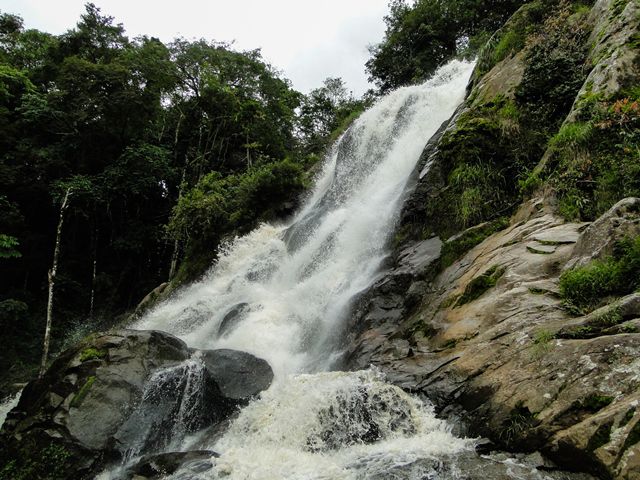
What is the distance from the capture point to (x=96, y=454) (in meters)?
6.89

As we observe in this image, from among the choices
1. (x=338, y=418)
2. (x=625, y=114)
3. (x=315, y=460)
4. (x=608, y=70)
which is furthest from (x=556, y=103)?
(x=315, y=460)

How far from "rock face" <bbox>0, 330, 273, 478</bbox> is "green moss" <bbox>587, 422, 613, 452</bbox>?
5534mm

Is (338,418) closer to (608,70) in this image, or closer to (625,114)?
(625,114)

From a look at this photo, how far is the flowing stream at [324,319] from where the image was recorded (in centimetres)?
494

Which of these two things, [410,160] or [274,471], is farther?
[410,160]

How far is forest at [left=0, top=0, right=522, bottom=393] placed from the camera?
19.8 meters

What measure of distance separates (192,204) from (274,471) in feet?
52.4

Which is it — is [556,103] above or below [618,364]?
above

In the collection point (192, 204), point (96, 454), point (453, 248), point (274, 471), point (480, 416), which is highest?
point (192, 204)

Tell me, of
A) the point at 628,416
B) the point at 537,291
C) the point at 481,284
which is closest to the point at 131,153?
the point at 481,284

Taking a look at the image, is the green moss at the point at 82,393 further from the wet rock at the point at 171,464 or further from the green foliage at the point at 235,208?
the green foliage at the point at 235,208

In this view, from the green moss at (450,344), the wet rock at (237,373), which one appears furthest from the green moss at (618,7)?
the wet rock at (237,373)

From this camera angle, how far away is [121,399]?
7.64 m

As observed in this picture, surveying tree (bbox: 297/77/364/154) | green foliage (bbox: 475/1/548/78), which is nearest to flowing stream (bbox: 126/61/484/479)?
green foliage (bbox: 475/1/548/78)
